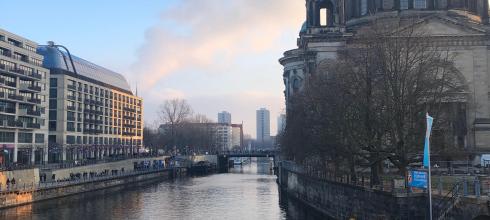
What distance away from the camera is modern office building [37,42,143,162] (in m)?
121

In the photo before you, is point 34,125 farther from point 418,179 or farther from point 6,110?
point 418,179

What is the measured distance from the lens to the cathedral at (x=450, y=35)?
71812 millimetres

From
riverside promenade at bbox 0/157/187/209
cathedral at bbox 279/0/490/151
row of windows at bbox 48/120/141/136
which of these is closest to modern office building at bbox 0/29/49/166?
row of windows at bbox 48/120/141/136

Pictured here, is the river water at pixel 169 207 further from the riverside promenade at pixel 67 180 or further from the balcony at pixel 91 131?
the balcony at pixel 91 131

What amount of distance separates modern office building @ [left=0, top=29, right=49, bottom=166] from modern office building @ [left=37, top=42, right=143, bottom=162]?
4.59 meters

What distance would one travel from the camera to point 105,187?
87688 mm

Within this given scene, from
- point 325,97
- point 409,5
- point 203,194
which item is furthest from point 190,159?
point 325,97

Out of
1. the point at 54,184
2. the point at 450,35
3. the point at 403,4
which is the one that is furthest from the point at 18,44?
the point at 450,35

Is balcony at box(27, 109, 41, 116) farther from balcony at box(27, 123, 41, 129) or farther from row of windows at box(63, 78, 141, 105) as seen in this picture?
row of windows at box(63, 78, 141, 105)

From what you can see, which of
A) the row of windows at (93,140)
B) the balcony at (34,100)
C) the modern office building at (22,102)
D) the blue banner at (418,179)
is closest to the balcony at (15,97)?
the modern office building at (22,102)

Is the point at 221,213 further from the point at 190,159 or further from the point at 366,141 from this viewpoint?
the point at 190,159

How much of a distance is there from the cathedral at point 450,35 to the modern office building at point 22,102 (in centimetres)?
5294

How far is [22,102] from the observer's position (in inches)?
4048

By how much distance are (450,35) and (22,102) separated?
7480 centimetres
